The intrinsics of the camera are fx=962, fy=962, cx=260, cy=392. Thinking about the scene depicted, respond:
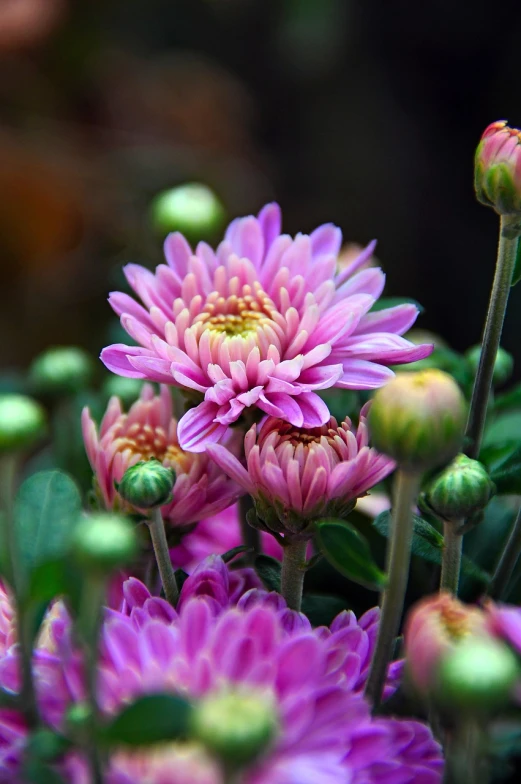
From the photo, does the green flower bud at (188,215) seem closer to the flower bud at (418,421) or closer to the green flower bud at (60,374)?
the green flower bud at (60,374)

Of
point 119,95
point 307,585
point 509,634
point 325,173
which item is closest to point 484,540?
point 307,585

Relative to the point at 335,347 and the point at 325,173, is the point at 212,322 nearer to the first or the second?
the point at 335,347

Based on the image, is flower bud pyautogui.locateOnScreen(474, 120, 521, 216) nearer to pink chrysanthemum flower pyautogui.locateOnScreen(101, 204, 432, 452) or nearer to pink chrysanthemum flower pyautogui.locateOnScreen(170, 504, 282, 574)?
pink chrysanthemum flower pyautogui.locateOnScreen(101, 204, 432, 452)

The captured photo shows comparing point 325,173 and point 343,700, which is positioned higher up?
point 325,173

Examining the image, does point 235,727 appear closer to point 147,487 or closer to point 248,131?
point 147,487

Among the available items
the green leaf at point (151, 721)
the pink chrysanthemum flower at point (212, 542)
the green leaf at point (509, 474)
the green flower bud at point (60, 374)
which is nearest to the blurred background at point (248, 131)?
the green flower bud at point (60, 374)

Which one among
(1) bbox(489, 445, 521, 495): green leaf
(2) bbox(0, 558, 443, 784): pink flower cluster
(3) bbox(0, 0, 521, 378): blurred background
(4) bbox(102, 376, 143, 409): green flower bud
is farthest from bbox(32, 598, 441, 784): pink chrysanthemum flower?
(3) bbox(0, 0, 521, 378): blurred background
